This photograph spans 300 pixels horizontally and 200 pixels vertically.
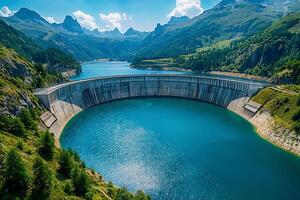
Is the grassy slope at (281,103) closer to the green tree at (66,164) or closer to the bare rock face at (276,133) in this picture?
the bare rock face at (276,133)

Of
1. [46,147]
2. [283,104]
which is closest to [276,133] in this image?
[283,104]

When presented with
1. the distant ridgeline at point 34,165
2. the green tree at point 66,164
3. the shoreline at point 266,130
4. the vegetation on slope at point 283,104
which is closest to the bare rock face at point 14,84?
the distant ridgeline at point 34,165

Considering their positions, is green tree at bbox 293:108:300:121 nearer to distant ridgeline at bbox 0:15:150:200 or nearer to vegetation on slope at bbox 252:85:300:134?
vegetation on slope at bbox 252:85:300:134

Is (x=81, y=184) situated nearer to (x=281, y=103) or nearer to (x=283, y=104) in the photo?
(x=283, y=104)

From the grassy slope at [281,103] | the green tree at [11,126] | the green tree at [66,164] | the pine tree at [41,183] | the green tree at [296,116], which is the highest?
the pine tree at [41,183]

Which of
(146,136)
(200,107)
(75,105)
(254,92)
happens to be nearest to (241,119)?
(254,92)

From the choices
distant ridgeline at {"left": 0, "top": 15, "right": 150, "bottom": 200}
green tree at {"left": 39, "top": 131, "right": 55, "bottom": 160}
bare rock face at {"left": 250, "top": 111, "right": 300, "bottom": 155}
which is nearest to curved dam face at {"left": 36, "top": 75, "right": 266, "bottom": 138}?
bare rock face at {"left": 250, "top": 111, "right": 300, "bottom": 155}
